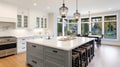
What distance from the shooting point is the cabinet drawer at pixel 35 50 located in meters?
2.77

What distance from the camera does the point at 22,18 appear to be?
547 cm

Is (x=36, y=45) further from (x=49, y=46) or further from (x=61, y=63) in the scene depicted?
(x=61, y=63)

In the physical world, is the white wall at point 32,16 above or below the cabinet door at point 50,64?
above

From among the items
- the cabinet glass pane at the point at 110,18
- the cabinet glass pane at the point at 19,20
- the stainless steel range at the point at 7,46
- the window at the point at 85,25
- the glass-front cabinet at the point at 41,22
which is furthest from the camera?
the window at the point at 85,25

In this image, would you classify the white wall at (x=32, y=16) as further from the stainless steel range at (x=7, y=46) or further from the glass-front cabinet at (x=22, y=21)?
the stainless steel range at (x=7, y=46)

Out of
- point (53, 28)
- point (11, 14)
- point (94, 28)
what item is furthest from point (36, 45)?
point (94, 28)

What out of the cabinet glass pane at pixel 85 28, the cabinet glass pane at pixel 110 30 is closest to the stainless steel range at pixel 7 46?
the cabinet glass pane at pixel 85 28

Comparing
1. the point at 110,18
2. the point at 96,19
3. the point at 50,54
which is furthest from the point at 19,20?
the point at 110,18

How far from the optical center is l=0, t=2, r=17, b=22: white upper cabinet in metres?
4.30

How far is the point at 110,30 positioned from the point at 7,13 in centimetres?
746

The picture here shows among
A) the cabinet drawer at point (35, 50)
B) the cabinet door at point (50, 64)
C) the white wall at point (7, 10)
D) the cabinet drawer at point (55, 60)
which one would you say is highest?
the white wall at point (7, 10)

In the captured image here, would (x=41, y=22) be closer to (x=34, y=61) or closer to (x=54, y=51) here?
(x=34, y=61)

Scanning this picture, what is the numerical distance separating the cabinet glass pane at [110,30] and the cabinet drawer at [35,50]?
662 cm

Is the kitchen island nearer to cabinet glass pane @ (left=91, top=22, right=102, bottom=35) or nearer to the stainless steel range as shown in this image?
the stainless steel range
